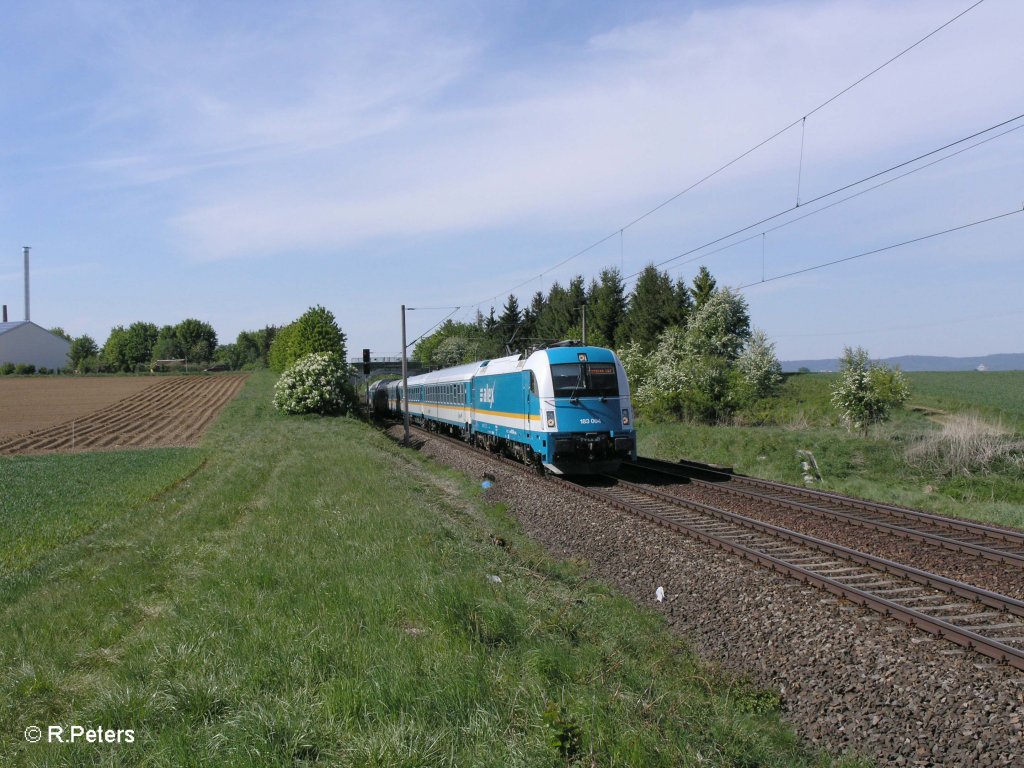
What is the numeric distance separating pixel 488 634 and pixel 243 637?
1925mm

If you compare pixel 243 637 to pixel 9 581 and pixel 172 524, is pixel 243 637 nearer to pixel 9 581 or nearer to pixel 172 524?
pixel 9 581

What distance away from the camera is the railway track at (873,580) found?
673cm

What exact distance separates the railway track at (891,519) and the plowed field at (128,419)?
28.3m

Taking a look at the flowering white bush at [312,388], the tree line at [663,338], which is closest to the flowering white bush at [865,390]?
the tree line at [663,338]

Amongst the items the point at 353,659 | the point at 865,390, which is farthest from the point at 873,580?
the point at 865,390

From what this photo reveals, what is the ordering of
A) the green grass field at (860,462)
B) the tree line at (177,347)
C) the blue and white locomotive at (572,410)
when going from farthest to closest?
the tree line at (177,347) → the blue and white locomotive at (572,410) → the green grass field at (860,462)

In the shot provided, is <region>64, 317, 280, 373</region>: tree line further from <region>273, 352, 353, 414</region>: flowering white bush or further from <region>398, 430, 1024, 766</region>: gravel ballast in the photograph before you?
<region>398, 430, 1024, 766</region>: gravel ballast

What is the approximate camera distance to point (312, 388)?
1526 inches

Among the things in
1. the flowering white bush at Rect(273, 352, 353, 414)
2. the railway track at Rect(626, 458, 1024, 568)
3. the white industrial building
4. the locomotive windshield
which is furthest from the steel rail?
the white industrial building

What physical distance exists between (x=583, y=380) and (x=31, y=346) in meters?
118

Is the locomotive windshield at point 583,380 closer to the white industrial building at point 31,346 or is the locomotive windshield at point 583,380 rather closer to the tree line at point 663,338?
the tree line at point 663,338

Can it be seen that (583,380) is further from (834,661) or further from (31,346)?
(31,346)

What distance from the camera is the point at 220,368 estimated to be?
126000 mm

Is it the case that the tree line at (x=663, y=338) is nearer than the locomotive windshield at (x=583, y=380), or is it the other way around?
the locomotive windshield at (x=583, y=380)
